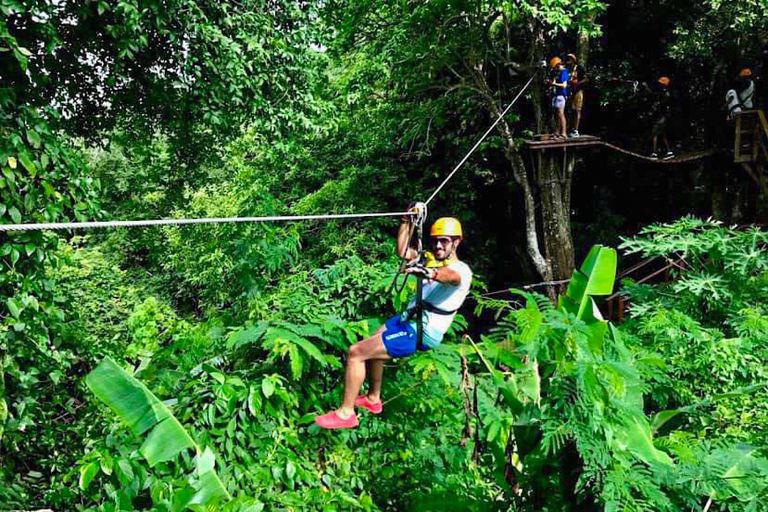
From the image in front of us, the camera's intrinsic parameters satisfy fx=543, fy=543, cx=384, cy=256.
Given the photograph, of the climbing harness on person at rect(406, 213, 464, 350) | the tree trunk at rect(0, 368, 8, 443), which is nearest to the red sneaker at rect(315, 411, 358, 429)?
the climbing harness on person at rect(406, 213, 464, 350)

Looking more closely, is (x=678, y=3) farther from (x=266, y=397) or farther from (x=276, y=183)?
(x=266, y=397)

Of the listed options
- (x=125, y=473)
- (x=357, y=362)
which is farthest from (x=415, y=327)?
(x=125, y=473)

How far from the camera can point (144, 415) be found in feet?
7.40

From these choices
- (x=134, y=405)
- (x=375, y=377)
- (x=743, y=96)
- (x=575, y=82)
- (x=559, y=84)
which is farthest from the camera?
(x=743, y=96)

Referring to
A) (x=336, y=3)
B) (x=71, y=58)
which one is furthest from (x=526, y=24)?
(x=71, y=58)

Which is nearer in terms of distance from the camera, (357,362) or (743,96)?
(357,362)

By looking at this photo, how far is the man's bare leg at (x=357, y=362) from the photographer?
3035 millimetres

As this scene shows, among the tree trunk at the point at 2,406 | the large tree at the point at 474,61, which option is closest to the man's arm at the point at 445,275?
the tree trunk at the point at 2,406

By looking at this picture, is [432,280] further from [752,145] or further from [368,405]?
[752,145]

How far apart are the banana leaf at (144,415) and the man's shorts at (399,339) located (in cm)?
112

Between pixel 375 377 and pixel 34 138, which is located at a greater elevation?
pixel 34 138

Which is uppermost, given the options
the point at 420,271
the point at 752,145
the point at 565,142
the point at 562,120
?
the point at 562,120

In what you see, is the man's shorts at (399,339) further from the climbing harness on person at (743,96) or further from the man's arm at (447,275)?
the climbing harness on person at (743,96)

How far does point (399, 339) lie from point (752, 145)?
8.04 m
